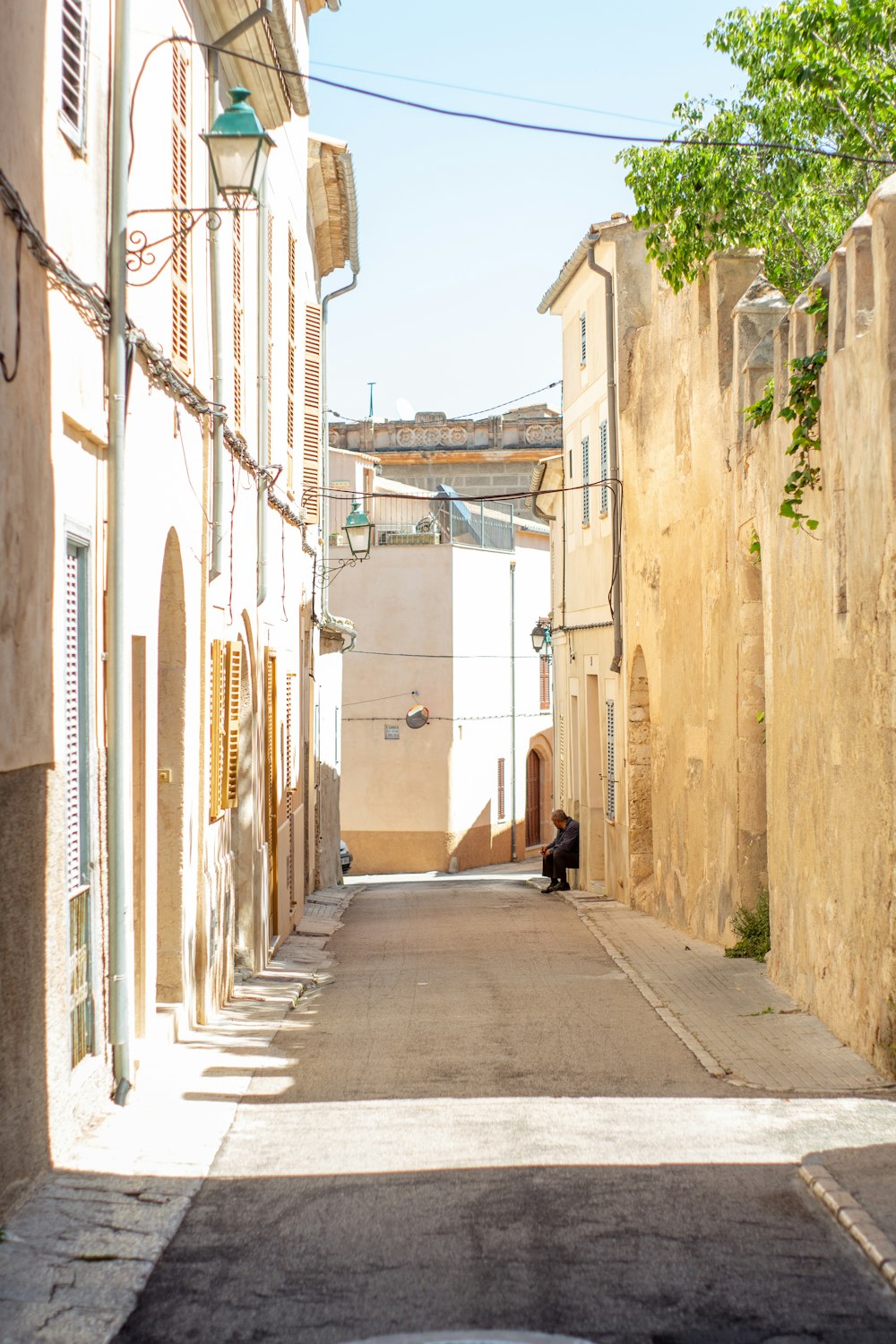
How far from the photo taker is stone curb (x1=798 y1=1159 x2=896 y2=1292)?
5465mm

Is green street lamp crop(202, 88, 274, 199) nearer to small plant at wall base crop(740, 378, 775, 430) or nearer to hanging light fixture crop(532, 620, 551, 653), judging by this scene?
small plant at wall base crop(740, 378, 775, 430)

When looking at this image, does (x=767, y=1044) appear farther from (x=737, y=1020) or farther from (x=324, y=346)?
(x=324, y=346)

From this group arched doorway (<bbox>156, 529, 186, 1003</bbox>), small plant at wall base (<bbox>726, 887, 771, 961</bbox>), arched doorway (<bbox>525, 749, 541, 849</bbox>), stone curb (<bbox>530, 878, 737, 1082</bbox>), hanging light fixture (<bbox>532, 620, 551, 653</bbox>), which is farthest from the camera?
arched doorway (<bbox>525, 749, 541, 849</bbox>)

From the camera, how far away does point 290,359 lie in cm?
1831

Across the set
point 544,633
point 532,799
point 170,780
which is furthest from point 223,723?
point 532,799

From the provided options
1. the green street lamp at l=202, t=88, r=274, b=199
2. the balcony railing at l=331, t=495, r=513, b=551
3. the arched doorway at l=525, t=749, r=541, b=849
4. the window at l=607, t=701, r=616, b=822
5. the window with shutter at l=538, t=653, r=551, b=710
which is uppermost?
the balcony railing at l=331, t=495, r=513, b=551

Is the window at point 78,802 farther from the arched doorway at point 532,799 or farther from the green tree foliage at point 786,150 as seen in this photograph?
the arched doorway at point 532,799

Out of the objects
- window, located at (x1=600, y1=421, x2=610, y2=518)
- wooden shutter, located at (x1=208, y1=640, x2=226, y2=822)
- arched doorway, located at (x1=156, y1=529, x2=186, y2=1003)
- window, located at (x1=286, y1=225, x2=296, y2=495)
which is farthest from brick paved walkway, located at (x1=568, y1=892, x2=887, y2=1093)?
window, located at (x1=600, y1=421, x2=610, y2=518)

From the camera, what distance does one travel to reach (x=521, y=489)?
1705 inches

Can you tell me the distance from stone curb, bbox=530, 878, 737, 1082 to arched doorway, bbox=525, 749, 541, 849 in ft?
76.4

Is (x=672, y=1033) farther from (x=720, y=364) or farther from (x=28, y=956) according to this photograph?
(x=720, y=364)

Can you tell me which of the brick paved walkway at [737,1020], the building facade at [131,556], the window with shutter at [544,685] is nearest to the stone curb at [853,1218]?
the brick paved walkway at [737,1020]

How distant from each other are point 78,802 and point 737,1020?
207 inches

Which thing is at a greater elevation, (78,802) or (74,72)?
(74,72)
